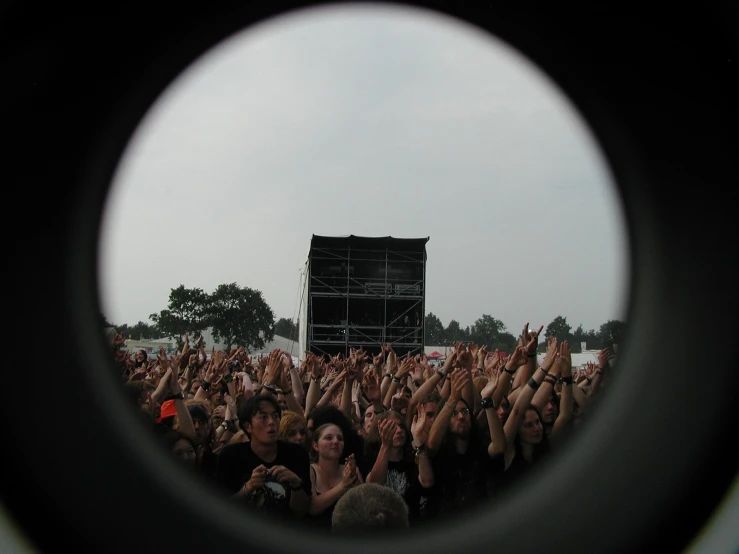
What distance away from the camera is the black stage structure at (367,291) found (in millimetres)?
13195

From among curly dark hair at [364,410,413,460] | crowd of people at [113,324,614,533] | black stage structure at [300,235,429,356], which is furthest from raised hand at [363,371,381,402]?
black stage structure at [300,235,429,356]

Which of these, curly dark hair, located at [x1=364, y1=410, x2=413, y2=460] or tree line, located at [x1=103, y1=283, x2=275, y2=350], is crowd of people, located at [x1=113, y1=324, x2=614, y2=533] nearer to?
curly dark hair, located at [x1=364, y1=410, x2=413, y2=460]

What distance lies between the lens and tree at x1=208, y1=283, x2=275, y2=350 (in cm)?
3159

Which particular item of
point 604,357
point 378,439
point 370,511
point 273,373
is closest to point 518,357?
point 604,357

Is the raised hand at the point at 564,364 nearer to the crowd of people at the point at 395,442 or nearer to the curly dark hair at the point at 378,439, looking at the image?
the crowd of people at the point at 395,442

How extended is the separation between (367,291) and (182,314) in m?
17.0

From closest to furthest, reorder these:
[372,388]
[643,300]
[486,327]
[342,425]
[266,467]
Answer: [643,300] < [266,467] < [342,425] < [372,388] < [486,327]

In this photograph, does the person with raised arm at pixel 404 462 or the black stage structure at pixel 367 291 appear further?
the black stage structure at pixel 367 291

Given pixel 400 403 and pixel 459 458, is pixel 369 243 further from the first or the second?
pixel 459 458

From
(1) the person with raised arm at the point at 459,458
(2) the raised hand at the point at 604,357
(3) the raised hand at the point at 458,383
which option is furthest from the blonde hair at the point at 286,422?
(2) the raised hand at the point at 604,357

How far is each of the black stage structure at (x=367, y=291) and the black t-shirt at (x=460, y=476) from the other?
9900 mm

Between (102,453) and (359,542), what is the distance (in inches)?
37.1

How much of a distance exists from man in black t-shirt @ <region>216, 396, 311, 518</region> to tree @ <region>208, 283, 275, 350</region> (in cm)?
2834

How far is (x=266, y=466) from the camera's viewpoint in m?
2.88
